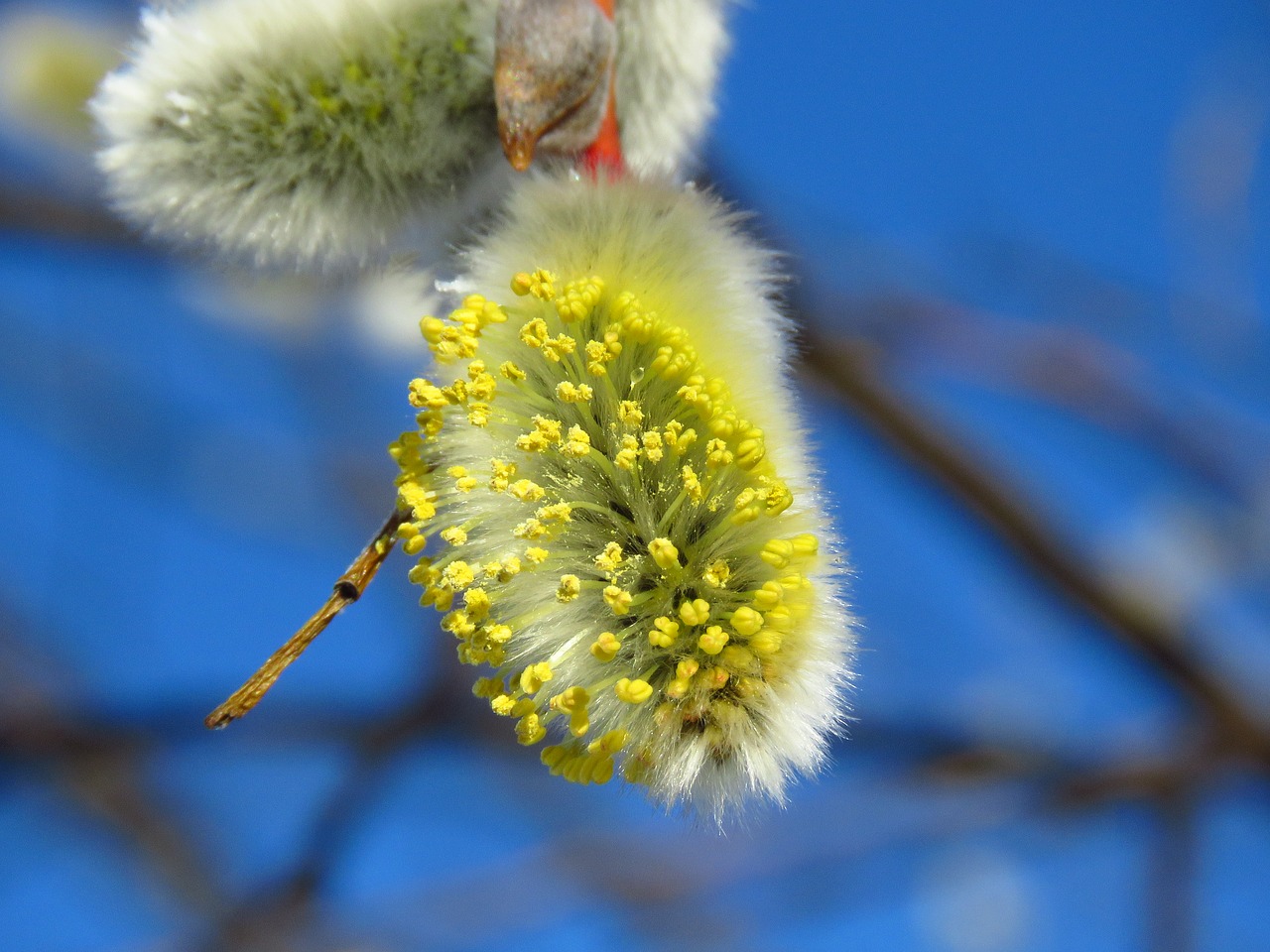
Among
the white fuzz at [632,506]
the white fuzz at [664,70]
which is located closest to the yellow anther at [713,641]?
the white fuzz at [632,506]

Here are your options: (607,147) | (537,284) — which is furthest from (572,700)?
(607,147)

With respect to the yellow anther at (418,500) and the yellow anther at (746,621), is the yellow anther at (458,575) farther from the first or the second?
the yellow anther at (746,621)

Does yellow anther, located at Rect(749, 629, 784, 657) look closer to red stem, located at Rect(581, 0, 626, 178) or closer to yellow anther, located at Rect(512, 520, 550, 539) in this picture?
yellow anther, located at Rect(512, 520, 550, 539)

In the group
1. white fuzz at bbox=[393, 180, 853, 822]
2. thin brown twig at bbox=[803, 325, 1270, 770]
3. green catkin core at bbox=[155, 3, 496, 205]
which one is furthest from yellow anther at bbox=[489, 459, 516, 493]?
thin brown twig at bbox=[803, 325, 1270, 770]

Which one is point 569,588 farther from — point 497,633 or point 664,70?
point 664,70

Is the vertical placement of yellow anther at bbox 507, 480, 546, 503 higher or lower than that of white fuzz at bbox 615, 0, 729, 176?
lower

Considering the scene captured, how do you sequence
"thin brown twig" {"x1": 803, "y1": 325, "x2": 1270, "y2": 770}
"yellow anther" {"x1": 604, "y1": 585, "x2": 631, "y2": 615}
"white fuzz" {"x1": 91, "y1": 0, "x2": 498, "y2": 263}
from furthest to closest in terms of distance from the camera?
"thin brown twig" {"x1": 803, "y1": 325, "x2": 1270, "y2": 770}
"white fuzz" {"x1": 91, "y1": 0, "x2": 498, "y2": 263}
"yellow anther" {"x1": 604, "y1": 585, "x2": 631, "y2": 615}

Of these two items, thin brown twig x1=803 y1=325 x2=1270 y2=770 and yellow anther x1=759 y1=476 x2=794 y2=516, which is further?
thin brown twig x1=803 y1=325 x2=1270 y2=770
